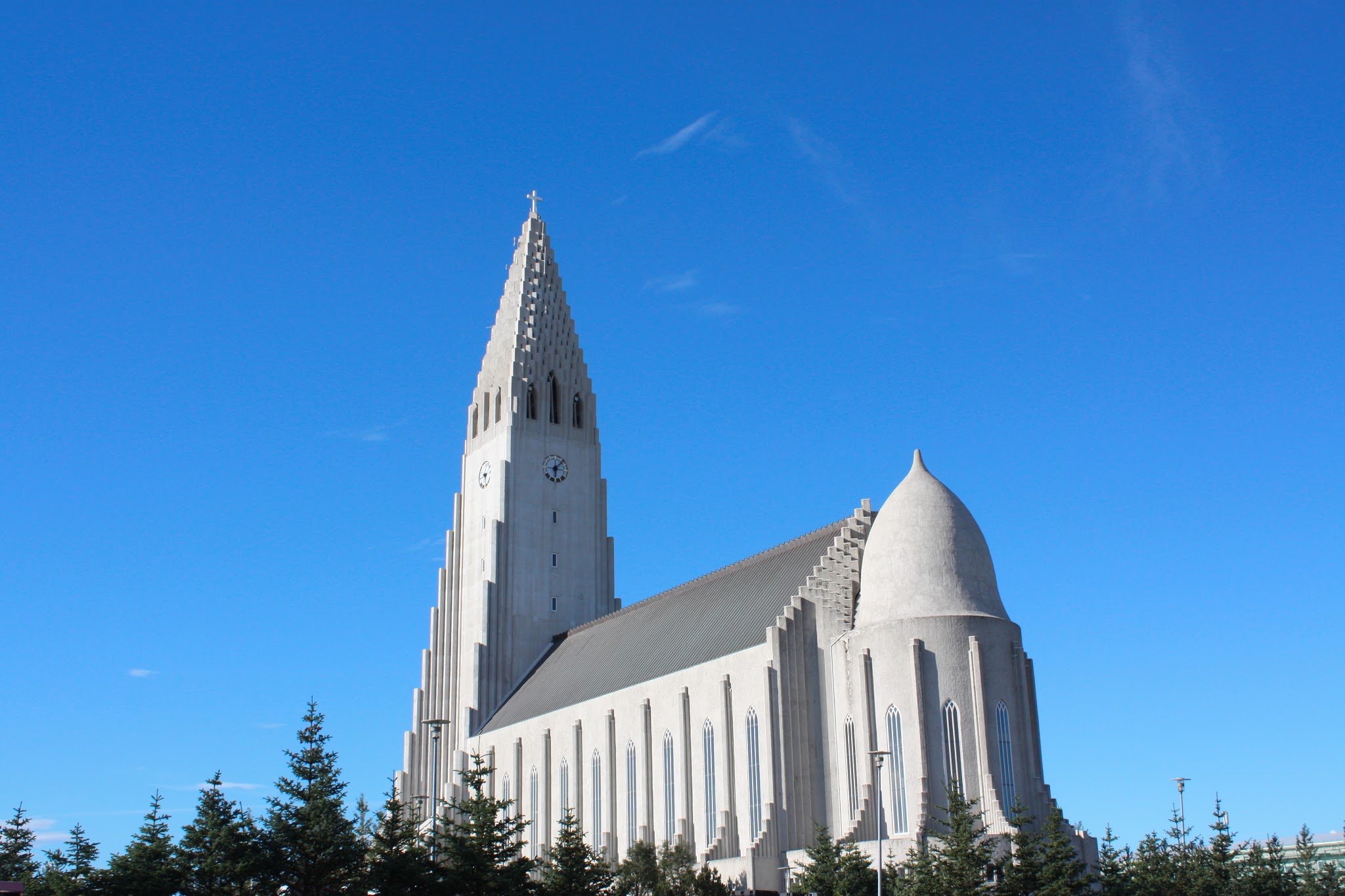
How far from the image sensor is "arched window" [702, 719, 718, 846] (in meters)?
58.4

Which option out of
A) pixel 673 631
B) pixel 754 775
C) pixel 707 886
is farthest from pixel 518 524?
pixel 707 886

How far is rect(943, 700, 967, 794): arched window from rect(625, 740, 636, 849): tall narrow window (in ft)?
58.2

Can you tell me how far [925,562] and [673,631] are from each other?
16.5m

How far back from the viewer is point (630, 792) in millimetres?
64188

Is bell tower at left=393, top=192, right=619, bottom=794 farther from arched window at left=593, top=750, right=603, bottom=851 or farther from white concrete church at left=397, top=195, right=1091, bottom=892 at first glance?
arched window at left=593, top=750, right=603, bottom=851

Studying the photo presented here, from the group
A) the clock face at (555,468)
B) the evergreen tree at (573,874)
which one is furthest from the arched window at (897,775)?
the clock face at (555,468)

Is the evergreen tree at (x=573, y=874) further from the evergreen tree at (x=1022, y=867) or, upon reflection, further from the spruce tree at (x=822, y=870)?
the evergreen tree at (x=1022, y=867)

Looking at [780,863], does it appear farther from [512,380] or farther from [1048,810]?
[512,380]

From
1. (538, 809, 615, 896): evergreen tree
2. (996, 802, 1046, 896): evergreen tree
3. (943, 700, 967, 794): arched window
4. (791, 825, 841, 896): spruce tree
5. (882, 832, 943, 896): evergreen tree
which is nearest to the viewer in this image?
(882, 832, 943, 896): evergreen tree

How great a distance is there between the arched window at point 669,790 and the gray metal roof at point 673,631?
3.16m

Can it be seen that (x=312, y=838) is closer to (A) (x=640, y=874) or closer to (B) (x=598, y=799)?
(A) (x=640, y=874)

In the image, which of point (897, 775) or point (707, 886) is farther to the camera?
point (897, 775)

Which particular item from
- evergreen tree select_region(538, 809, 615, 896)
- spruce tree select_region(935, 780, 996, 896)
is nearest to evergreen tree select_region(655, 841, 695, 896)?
evergreen tree select_region(538, 809, 615, 896)

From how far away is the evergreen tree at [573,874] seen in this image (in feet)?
148
